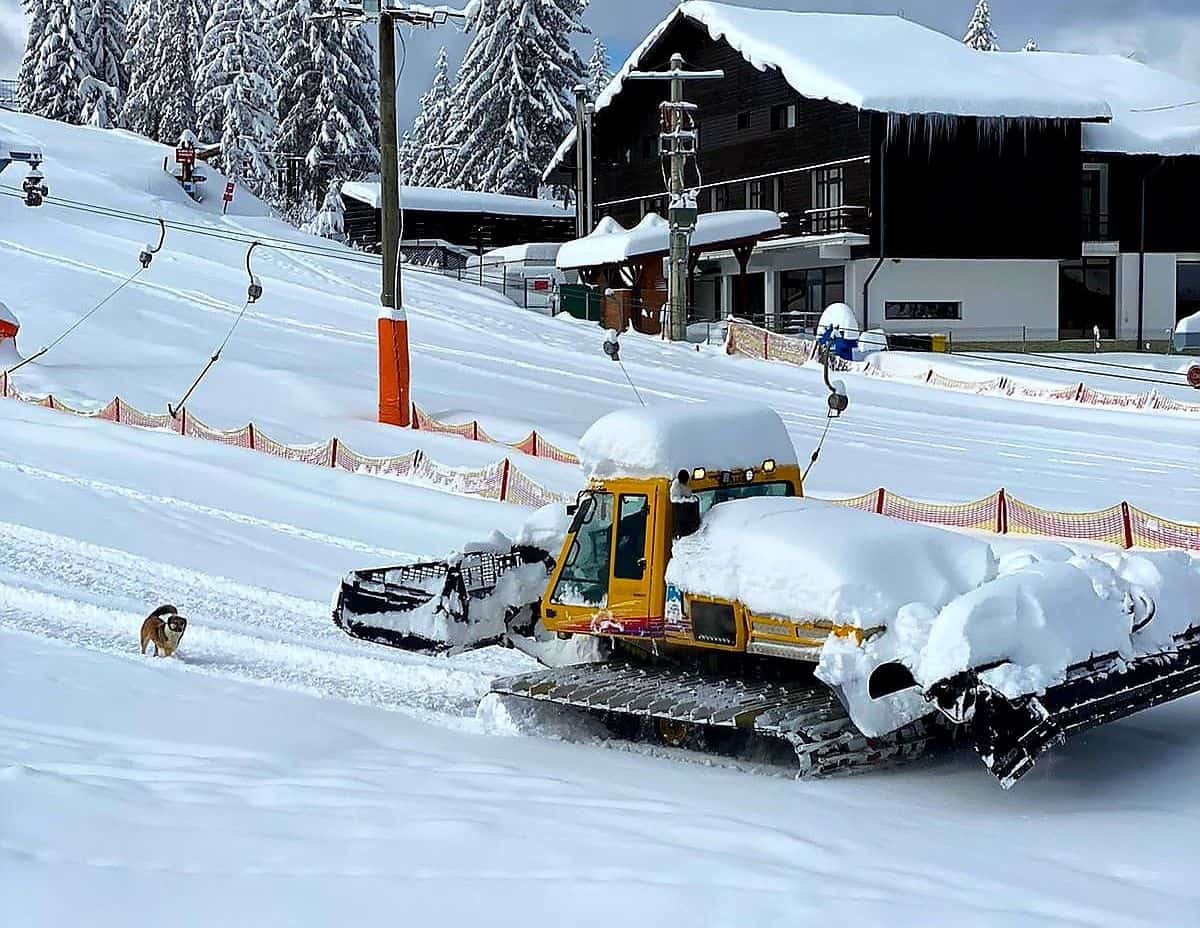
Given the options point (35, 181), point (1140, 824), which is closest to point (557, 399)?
point (1140, 824)

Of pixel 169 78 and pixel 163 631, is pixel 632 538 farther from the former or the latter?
pixel 169 78

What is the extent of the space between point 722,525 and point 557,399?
21.5 metres

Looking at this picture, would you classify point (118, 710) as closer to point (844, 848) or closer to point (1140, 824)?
point (844, 848)

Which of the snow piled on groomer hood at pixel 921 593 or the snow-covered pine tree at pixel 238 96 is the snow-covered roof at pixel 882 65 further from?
the snow piled on groomer hood at pixel 921 593

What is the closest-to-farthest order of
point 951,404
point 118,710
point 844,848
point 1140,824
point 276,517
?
point 844,848 < point 1140,824 < point 118,710 < point 276,517 < point 951,404

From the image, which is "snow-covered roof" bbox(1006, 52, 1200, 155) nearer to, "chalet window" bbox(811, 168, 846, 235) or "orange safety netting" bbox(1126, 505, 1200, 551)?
"chalet window" bbox(811, 168, 846, 235)

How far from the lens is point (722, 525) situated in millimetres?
10195

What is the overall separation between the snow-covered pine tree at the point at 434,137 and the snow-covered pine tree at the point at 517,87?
3.55 meters

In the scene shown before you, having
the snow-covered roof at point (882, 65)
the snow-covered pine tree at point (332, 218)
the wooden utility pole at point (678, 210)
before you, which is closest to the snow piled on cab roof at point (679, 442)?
the wooden utility pole at point (678, 210)

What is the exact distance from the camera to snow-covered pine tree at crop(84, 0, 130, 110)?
8038 cm

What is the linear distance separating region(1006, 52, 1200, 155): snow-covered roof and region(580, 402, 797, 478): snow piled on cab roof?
40431 millimetres

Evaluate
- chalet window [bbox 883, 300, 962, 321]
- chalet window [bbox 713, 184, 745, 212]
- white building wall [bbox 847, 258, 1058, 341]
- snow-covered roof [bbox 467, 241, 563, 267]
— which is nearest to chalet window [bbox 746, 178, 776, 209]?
chalet window [bbox 713, 184, 745, 212]

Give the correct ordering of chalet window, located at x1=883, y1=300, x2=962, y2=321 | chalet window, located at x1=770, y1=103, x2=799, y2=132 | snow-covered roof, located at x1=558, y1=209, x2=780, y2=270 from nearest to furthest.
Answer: snow-covered roof, located at x1=558, y1=209, x2=780, y2=270 → chalet window, located at x1=883, y1=300, x2=962, y2=321 → chalet window, located at x1=770, y1=103, x2=799, y2=132

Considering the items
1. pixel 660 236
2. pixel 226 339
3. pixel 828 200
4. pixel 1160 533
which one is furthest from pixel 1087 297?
pixel 1160 533
